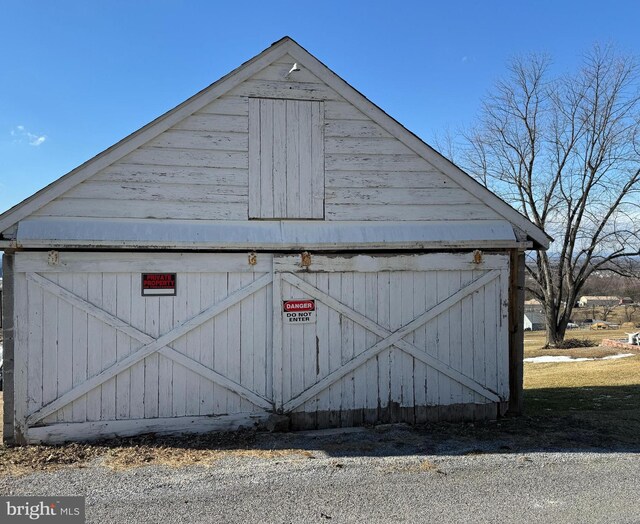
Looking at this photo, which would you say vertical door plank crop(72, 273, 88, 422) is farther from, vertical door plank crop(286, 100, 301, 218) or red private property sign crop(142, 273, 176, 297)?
vertical door plank crop(286, 100, 301, 218)

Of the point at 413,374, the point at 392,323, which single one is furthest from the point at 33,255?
the point at 413,374

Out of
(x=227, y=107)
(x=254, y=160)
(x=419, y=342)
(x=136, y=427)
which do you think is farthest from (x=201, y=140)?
(x=419, y=342)

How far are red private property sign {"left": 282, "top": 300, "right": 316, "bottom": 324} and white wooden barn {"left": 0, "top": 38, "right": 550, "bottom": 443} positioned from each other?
0.02 m

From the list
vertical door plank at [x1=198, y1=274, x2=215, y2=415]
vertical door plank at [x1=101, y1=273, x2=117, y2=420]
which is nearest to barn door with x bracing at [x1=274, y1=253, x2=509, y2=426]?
vertical door plank at [x1=198, y1=274, x2=215, y2=415]

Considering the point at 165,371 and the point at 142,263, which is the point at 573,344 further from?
the point at 142,263

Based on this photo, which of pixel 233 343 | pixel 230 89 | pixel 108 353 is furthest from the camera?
pixel 230 89

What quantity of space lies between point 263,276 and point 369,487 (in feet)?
10.4

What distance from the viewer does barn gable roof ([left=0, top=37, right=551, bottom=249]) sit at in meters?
6.82

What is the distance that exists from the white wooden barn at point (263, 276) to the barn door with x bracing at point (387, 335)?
0.02 m

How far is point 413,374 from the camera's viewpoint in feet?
25.2

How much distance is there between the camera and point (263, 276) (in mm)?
7285

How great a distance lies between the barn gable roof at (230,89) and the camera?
6.82 m

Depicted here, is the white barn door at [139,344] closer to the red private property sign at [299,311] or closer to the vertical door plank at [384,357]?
the red private property sign at [299,311]

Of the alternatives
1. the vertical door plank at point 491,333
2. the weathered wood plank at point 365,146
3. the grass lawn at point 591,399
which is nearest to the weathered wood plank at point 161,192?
the weathered wood plank at point 365,146
